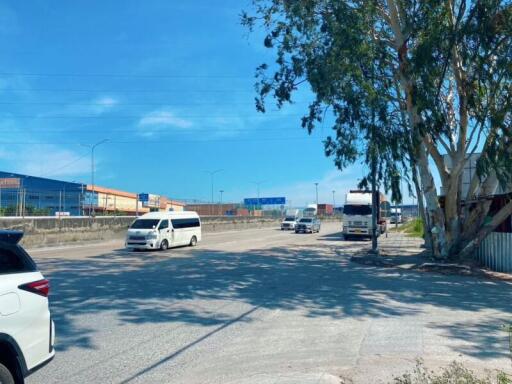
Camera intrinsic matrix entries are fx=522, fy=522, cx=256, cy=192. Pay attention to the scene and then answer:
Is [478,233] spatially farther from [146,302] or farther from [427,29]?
[146,302]

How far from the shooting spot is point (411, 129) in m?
18.3

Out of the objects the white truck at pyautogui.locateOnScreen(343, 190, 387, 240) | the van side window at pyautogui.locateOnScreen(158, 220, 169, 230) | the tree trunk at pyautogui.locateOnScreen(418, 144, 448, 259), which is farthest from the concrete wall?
the tree trunk at pyautogui.locateOnScreen(418, 144, 448, 259)

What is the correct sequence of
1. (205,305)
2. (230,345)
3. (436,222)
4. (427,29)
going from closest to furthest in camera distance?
1. (230,345)
2. (205,305)
3. (427,29)
4. (436,222)

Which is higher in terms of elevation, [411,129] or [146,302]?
[411,129]

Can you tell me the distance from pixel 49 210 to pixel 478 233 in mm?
28625

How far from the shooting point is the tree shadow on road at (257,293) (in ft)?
29.3

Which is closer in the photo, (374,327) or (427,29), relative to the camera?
(374,327)

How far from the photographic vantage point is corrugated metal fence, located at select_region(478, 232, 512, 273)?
1698 centimetres

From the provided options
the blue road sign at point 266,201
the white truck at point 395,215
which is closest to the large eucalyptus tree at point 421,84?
the white truck at point 395,215

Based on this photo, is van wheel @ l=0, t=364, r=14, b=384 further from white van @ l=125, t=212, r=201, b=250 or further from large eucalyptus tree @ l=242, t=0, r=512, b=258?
white van @ l=125, t=212, r=201, b=250

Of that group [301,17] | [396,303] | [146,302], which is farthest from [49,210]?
[396,303]

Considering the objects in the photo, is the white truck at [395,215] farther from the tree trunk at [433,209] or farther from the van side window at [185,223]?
the tree trunk at [433,209]

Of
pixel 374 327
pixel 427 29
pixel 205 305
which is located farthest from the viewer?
pixel 427 29

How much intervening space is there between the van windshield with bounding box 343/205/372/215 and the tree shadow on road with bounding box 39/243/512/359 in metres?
21.4
